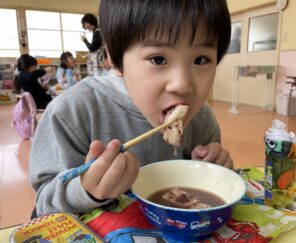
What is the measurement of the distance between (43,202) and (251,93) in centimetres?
539

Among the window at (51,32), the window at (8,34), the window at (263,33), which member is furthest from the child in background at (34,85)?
the window at (51,32)

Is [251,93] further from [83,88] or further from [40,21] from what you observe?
[40,21]

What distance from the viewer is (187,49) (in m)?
0.50

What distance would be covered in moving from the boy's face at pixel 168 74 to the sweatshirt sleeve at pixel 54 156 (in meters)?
0.17

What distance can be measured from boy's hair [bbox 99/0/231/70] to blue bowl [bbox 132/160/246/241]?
0.25 meters

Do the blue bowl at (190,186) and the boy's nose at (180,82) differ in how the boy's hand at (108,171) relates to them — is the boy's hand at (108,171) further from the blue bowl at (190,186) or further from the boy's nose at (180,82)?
the boy's nose at (180,82)

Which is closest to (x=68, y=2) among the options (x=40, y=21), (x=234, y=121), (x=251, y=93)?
(x=40, y=21)

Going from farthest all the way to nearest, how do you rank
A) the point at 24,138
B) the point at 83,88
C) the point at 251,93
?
the point at 251,93 < the point at 24,138 < the point at 83,88

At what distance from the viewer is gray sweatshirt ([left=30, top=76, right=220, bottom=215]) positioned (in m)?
0.50

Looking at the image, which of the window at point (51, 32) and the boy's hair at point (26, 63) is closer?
the boy's hair at point (26, 63)

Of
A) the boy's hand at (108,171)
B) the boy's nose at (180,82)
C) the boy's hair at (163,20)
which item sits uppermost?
the boy's hair at (163,20)

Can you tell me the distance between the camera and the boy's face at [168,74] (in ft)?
1.65

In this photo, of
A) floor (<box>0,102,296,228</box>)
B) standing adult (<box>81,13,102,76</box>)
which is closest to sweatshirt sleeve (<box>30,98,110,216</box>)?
floor (<box>0,102,296,228</box>)

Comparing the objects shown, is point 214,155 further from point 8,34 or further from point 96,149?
point 8,34
